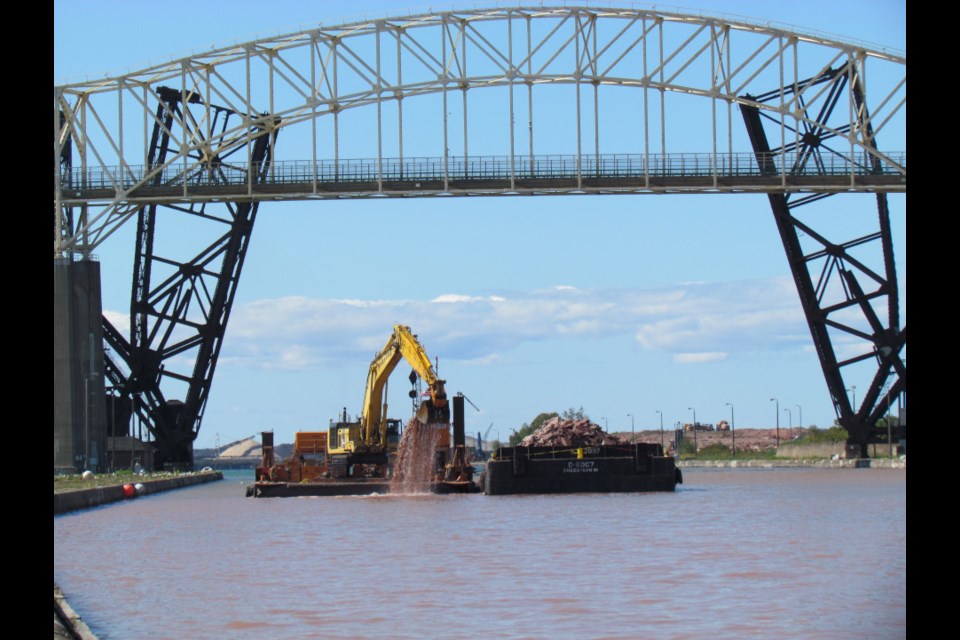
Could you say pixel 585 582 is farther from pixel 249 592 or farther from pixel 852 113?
pixel 852 113

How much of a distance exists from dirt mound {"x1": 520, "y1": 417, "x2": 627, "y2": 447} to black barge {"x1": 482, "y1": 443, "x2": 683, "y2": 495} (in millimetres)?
1245

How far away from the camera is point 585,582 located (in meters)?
24.9

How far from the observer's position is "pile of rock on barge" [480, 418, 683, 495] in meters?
59.2

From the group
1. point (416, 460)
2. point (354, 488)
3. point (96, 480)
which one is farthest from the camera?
point (96, 480)

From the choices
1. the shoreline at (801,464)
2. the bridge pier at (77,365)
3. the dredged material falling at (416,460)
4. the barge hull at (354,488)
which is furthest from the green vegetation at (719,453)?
the dredged material falling at (416,460)

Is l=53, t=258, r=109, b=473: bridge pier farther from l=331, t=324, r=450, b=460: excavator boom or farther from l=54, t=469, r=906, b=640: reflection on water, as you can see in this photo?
l=54, t=469, r=906, b=640: reflection on water

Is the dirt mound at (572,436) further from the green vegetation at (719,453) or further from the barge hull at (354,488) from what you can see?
the green vegetation at (719,453)

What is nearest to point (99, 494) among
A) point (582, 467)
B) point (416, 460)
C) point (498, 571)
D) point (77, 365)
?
point (416, 460)

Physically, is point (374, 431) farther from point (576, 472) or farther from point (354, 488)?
point (576, 472)

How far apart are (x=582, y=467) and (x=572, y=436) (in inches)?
130

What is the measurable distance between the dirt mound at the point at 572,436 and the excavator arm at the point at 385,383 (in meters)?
6.08

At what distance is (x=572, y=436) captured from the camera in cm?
6281

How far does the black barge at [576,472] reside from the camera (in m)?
59.2

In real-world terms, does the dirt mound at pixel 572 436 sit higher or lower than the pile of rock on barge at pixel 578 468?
higher
